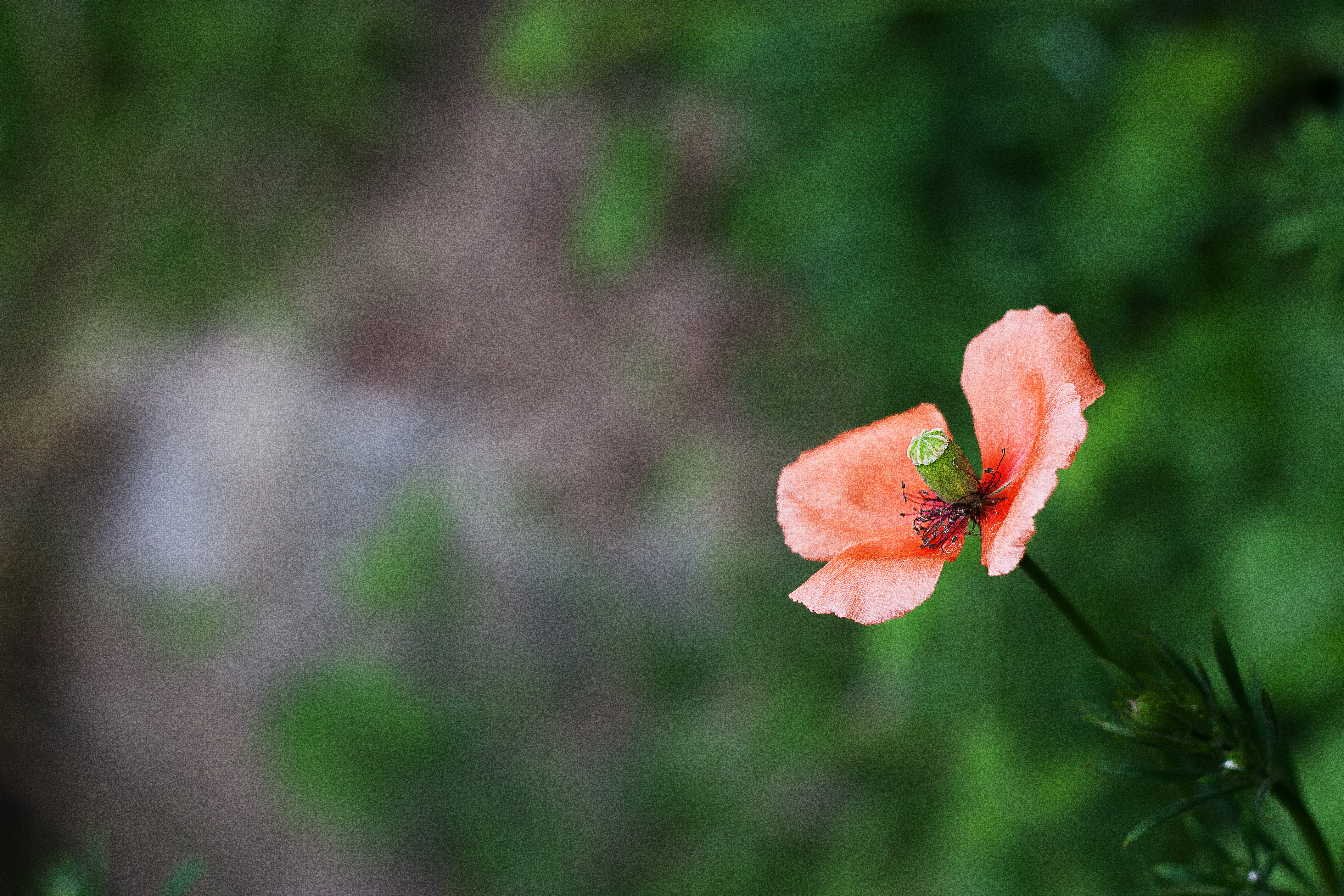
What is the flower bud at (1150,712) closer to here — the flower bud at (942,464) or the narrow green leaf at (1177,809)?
the narrow green leaf at (1177,809)

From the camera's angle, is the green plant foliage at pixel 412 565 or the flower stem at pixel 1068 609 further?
the green plant foliage at pixel 412 565

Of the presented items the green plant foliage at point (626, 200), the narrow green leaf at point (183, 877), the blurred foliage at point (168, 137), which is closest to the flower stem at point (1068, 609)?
the narrow green leaf at point (183, 877)

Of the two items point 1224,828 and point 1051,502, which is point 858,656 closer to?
point 1051,502

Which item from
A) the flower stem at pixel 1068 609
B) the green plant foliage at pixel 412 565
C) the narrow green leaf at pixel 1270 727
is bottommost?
the green plant foliage at pixel 412 565

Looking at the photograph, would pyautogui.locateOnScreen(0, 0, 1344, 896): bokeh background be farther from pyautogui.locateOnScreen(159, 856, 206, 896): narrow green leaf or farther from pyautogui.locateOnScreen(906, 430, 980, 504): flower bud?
pyautogui.locateOnScreen(159, 856, 206, 896): narrow green leaf

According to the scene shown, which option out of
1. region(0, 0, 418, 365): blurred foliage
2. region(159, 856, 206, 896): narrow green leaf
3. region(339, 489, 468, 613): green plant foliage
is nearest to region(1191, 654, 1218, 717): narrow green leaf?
region(159, 856, 206, 896): narrow green leaf

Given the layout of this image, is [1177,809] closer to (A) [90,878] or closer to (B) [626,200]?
(A) [90,878]
